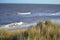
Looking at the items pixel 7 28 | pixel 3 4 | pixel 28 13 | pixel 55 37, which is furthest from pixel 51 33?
pixel 3 4

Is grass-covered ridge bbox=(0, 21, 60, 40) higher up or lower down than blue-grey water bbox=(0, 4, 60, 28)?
lower down

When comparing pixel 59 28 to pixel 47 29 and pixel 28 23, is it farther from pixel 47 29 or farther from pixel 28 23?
pixel 28 23

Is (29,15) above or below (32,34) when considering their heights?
above

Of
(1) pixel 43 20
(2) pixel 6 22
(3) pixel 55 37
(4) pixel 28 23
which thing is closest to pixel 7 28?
(2) pixel 6 22

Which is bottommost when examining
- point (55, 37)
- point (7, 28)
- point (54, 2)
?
point (55, 37)

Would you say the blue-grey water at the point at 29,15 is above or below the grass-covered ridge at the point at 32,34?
above

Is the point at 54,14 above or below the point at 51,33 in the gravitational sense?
above

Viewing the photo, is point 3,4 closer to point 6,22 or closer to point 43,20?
point 6,22
